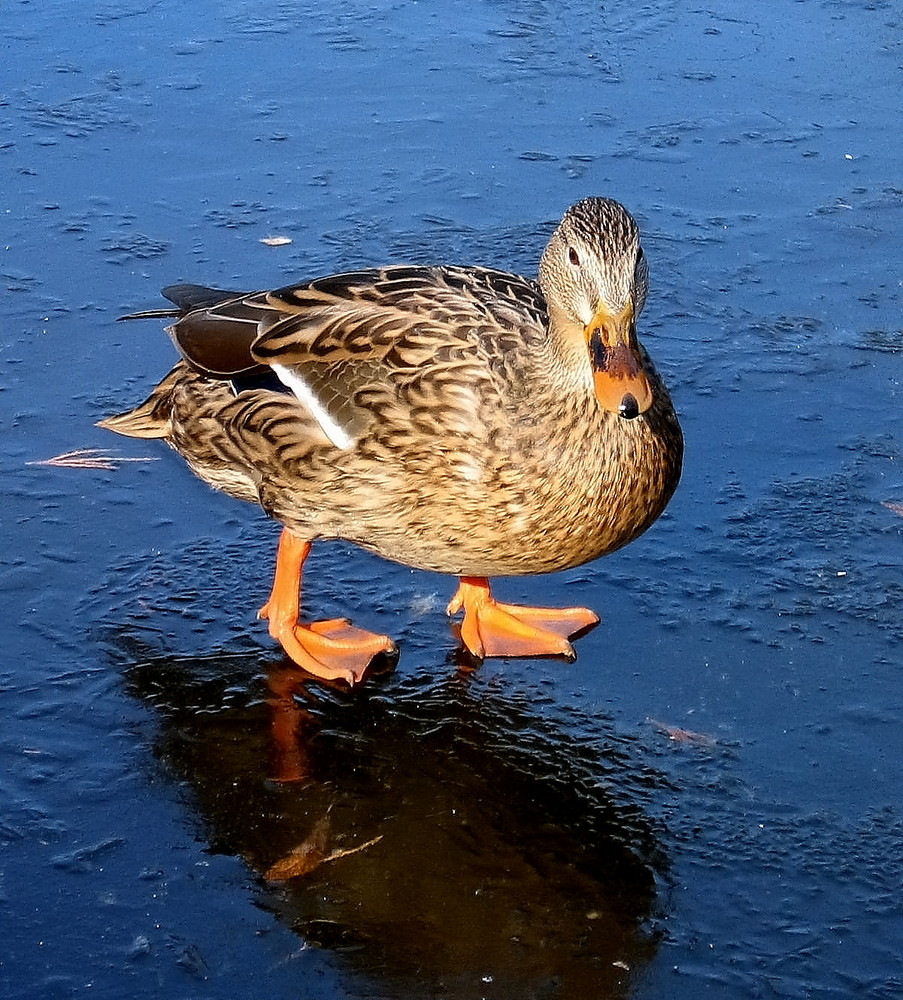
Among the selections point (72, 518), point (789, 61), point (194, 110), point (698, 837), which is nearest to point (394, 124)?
point (194, 110)

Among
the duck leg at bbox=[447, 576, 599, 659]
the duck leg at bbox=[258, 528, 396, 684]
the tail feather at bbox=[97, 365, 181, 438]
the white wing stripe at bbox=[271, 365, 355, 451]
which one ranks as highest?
the white wing stripe at bbox=[271, 365, 355, 451]

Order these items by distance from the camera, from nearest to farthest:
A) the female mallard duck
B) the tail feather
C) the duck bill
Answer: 1. the duck bill
2. the female mallard duck
3. the tail feather

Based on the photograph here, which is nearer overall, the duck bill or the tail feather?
the duck bill

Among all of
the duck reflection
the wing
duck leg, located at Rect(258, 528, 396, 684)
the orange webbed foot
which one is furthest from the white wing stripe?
the duck reflection

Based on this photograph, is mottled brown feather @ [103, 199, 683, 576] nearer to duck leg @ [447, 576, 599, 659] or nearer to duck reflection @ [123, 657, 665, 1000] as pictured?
duck leg @ [447, 576, 599, 659]

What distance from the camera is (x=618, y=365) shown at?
12.4 feet

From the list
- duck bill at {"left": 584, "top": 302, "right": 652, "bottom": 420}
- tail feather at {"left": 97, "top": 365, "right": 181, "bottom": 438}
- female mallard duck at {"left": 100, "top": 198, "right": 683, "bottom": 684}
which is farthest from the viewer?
tail feather at {"left": 97, "top": 365, "right": 181, "bottom": 438}

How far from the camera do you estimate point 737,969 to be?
3184 millimetres

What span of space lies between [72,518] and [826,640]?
2.24 metres

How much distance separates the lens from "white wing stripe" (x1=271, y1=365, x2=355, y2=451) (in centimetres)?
422

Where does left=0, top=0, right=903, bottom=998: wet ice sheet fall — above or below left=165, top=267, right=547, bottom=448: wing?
below

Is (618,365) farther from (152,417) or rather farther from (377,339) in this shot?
(152,417)

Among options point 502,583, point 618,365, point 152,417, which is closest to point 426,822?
point 618,365

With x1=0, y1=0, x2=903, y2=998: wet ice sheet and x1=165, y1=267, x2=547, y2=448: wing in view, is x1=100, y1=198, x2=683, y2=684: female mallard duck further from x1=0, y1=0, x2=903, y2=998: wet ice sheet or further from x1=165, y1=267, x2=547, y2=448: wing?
x1=0, y1=0, x2=903, y2=998: wet ice sheet
